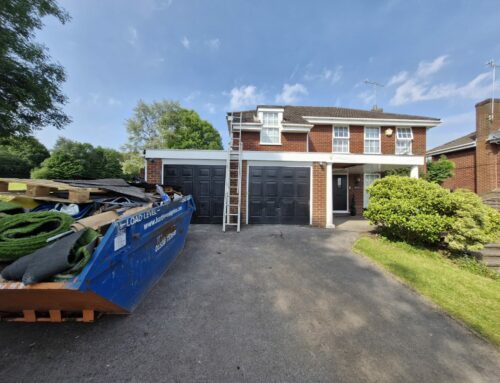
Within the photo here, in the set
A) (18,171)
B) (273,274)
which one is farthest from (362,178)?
(18,171)

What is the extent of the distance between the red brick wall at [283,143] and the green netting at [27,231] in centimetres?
935

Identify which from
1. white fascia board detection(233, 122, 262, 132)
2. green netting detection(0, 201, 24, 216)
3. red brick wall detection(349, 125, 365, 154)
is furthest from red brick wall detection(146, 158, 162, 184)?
red brick wall detection(349, 125, 365, 154)

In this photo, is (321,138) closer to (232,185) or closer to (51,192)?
(232,185)

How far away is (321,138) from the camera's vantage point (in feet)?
40.4

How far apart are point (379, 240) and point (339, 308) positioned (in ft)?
14.1

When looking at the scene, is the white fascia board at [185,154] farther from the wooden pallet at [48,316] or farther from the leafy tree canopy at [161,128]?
the leafy tree canopy at [161,128]

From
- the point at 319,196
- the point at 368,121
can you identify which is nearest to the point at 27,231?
the point at 319,196

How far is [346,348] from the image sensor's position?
220 cm

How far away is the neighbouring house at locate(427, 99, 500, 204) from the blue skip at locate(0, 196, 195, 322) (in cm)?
1635

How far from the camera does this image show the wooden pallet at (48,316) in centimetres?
207

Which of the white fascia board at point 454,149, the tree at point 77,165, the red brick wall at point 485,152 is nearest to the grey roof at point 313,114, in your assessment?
the red brick wall at point 485,152

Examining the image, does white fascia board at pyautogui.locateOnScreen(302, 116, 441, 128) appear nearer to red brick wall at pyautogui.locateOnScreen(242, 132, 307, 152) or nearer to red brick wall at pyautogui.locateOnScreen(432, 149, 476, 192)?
red brick wall at pyautogui.locateOnScreen(242, 132, 307, 152)

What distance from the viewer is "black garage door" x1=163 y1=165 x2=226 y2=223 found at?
791 cm

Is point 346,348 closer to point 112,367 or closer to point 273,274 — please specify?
point 273,274
